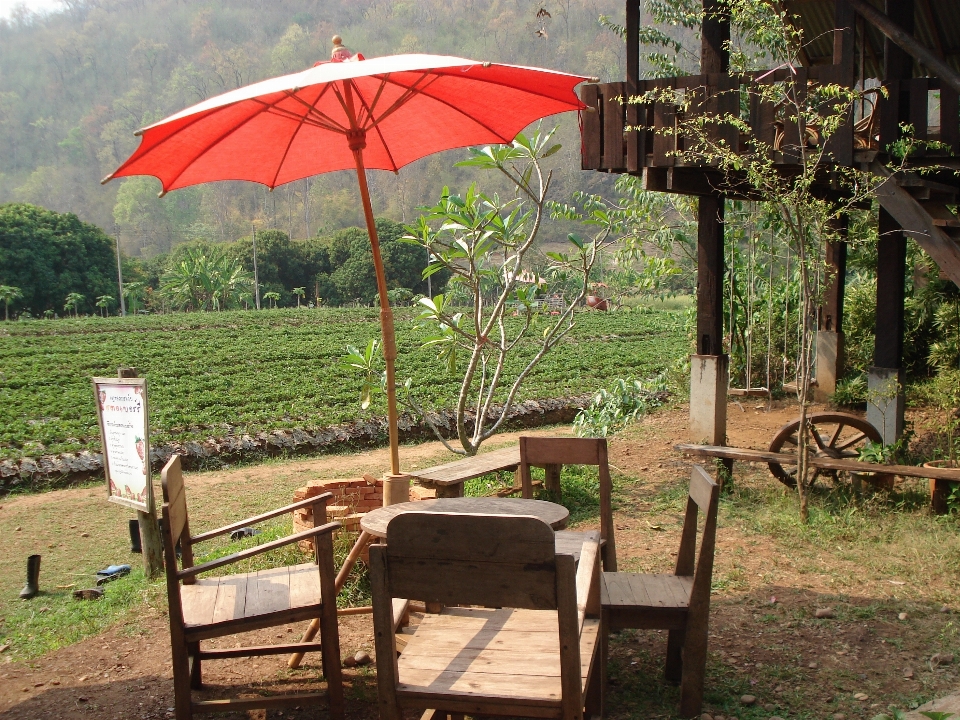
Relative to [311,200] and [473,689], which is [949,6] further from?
[311,200]

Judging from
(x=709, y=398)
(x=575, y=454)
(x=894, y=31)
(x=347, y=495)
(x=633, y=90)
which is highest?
(x=894, y=31)

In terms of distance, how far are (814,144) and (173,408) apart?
404 inches

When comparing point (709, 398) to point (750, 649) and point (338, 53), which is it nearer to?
point (750, 649)

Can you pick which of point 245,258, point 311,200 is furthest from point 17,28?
point 245,258

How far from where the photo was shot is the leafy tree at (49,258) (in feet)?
142

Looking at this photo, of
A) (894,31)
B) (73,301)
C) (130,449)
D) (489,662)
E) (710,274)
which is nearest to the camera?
(489,662)

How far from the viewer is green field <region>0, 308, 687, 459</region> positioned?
12461 mm

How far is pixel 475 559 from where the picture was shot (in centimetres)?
219

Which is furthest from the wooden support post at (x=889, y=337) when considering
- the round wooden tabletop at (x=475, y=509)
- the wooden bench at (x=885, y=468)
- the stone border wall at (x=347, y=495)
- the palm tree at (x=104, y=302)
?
the palm tree at (x=104, y=302)

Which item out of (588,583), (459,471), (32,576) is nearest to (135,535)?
(32,576)

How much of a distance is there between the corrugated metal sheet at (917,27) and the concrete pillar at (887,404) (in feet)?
13.1

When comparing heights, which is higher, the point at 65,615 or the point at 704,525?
the point at 704,525

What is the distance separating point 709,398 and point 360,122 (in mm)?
4812

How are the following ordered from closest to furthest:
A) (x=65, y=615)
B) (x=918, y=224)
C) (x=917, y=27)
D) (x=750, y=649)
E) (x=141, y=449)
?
(x=750, y=649), (x=65, y=615), (x=141, y=449), (x=918, y=224), (x=917, y=27)
